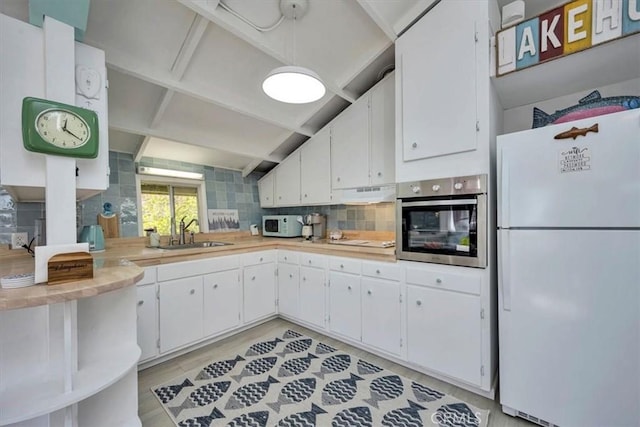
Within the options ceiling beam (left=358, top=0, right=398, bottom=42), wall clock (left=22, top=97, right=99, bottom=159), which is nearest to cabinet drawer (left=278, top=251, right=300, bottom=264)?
wall clock (left=22, top=97, right=99, bottom=159)

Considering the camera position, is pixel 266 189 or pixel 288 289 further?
pixel 266 189

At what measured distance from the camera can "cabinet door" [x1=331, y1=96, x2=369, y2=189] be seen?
2783mm

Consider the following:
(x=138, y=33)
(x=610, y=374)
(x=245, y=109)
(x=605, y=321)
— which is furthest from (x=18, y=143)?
(x=610, y=374)

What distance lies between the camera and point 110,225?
2.62 meters

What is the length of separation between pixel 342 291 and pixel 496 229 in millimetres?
1393

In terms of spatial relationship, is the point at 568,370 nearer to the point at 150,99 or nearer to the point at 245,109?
the point at 245,109

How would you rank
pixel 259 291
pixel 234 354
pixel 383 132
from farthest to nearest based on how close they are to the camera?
pixel 259 291, pixel 383 132, pixel 234 354

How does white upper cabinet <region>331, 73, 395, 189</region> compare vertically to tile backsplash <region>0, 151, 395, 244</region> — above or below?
above

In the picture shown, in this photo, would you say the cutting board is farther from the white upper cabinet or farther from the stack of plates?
the white upper cabinet

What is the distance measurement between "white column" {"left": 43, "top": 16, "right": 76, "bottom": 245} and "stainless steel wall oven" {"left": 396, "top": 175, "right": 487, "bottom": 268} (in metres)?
2.04

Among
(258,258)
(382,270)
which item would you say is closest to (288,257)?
(258,258)

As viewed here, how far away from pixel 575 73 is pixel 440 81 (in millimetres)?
820

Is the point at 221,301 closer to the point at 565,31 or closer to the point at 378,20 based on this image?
the point at 378,20

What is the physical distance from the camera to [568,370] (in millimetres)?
1461
